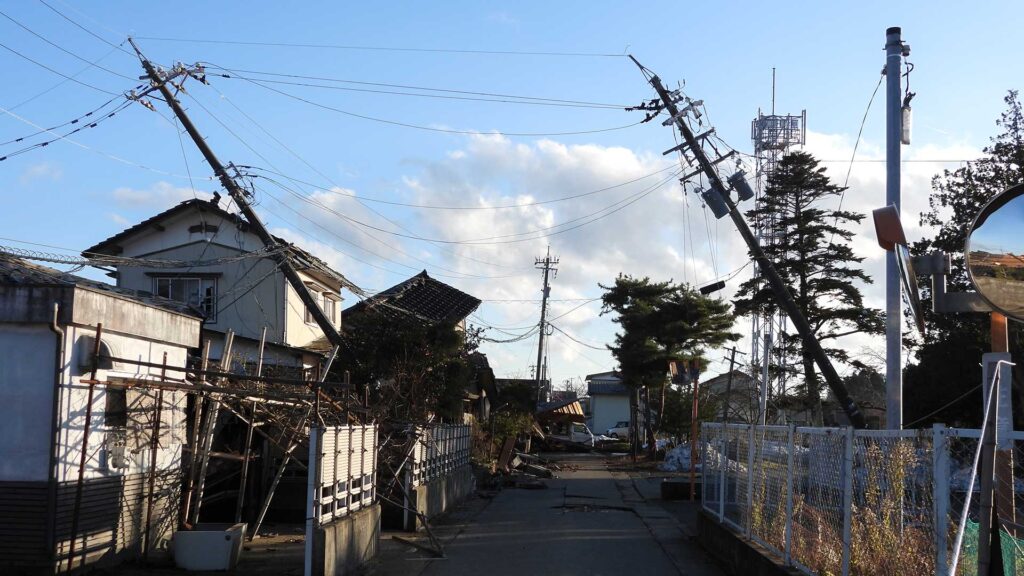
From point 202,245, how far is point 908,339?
2368 centimetres

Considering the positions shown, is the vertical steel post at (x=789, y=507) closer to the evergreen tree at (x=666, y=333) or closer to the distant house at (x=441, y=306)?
the distant house at (x=441, y=306)

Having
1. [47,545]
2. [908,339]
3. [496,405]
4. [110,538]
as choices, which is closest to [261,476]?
[110,538]

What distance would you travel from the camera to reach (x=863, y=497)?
7.82 m

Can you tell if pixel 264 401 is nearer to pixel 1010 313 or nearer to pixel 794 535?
pixel 794 535

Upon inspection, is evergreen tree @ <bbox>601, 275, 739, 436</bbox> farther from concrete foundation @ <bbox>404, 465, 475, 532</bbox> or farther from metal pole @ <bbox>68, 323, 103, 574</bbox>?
metal pole @ <bbox>68, 323, 103, 574</bbox>

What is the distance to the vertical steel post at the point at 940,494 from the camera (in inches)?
238

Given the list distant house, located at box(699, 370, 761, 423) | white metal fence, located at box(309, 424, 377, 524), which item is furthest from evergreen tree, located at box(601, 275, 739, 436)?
white metal fence, located at box(309, 424, 377, 524)

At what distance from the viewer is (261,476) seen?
16422 millimetres

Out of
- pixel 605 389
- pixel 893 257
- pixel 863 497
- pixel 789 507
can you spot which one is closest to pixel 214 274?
pixel 893 257

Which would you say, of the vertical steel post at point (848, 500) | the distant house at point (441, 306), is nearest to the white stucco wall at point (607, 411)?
the distant house at point (441, 306)

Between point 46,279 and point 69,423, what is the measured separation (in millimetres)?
1702

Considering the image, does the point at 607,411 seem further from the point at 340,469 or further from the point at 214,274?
the point at 340,469

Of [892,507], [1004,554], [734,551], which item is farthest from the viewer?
[734,551]

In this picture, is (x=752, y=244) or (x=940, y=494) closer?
(x=940, y=494)
